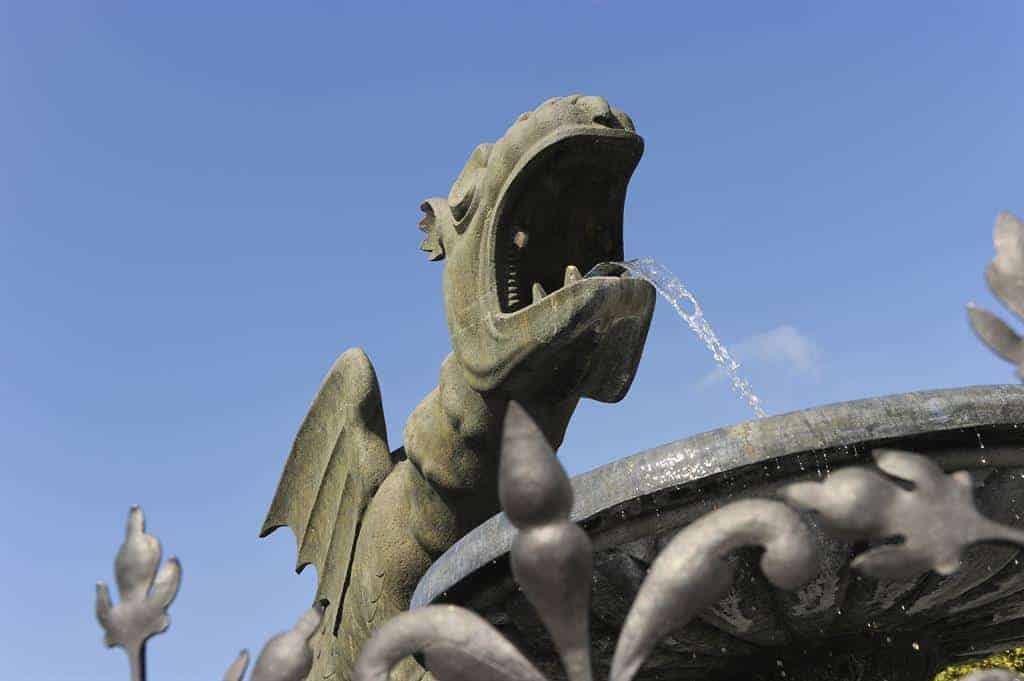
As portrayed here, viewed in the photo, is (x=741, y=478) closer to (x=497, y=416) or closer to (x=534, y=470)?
(x=534, y=470)

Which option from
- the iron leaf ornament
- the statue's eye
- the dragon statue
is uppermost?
the statue's eye

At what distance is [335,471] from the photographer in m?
5.37

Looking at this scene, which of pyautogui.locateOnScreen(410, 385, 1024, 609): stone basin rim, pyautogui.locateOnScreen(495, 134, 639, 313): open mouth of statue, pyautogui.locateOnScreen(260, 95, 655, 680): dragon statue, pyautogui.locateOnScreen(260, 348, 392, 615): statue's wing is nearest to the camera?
pyautogui.locateOnScreen(410, 385, 1024, 609): stone basin rim

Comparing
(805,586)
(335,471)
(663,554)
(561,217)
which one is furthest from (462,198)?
(663,554)

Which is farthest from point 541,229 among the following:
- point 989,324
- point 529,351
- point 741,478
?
point 989,324

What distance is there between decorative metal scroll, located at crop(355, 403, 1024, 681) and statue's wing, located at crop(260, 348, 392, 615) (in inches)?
153

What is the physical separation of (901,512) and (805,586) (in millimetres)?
A: 1545

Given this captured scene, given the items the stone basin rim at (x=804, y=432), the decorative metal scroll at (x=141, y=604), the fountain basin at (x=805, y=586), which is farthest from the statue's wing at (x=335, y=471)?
the decorative metal scroll at (x=141, y=604)

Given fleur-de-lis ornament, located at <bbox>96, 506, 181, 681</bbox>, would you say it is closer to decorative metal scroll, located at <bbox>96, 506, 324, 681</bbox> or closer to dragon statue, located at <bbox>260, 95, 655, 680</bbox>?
decorative metal scroll, located at <bbox>96, 506, 324, 681</bbox>

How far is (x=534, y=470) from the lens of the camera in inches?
45.3

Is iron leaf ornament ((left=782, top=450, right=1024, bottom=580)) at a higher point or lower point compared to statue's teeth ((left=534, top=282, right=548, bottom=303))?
lower

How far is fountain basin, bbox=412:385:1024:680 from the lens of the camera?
2400 mm

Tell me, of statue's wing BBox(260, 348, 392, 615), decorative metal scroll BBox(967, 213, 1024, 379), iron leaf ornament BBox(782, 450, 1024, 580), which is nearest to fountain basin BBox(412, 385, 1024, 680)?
decorative metal scroll BBox(967, 213, 1024, 379)

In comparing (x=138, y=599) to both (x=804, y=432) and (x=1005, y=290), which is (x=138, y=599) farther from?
(x=804, y=432)
